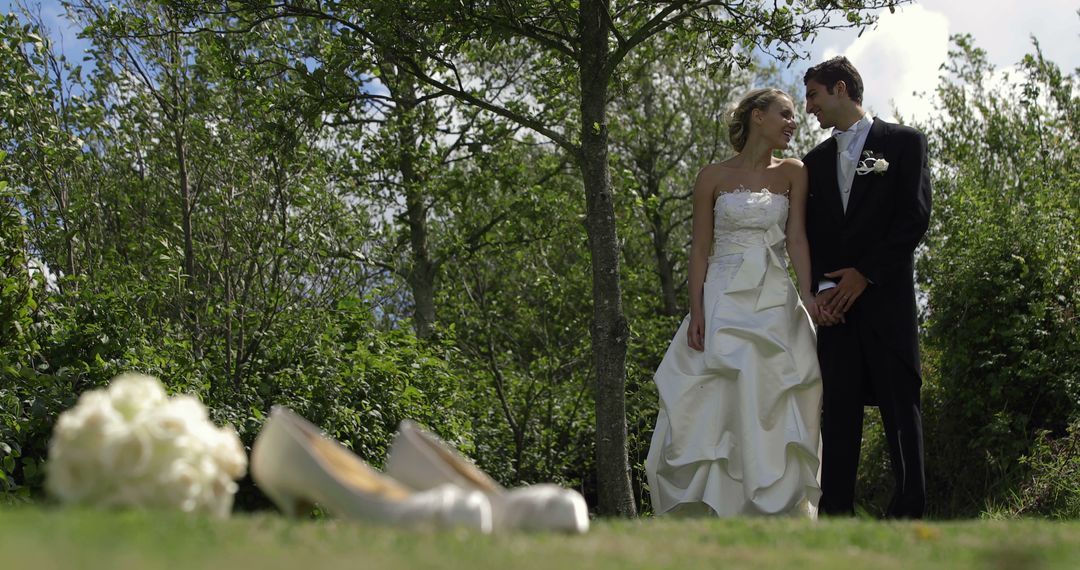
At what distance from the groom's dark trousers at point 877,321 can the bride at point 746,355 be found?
0.13 meters

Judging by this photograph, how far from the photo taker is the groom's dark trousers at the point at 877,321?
6.14m

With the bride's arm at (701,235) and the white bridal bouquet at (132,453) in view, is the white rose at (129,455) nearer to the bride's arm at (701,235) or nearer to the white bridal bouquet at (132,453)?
the white bridal bouquet at (132,453)

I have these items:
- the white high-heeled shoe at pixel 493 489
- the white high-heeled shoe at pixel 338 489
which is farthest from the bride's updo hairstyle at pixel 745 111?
the white high-heeled shoe at pixel 338 489

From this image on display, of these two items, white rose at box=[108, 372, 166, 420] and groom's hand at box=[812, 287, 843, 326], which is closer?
white rose at box=[108, 372, 166, 420]

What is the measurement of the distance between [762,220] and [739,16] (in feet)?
8.01

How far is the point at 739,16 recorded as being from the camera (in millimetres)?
8539

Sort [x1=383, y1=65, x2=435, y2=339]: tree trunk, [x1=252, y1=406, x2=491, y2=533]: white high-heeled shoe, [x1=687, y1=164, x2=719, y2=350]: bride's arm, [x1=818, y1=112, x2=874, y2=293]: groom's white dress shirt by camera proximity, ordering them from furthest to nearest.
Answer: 1. [x1=383, y1=65, x2=435, y2=339]: tree trunk
2. [x1=687, y1=164, x2=719, y2=350]: bride's arm
3. [x1=818, y1=112, x2=874, y2=293]: groom's white dress shirt
4. [x1=252, y1=406, x2=491, y2=533]: white high-heeled shoe

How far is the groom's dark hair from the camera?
657cm

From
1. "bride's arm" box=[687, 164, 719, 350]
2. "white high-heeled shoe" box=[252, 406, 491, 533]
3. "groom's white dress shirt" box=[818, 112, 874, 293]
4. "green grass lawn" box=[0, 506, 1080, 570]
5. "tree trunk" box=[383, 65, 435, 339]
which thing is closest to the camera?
"green grass lawn" box=[0, 506, 1080, 570]

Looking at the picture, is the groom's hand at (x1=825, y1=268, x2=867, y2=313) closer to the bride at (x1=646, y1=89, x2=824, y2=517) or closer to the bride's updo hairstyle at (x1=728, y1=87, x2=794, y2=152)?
the bride at (x1=646, y1=89, x2=824, y2=517)

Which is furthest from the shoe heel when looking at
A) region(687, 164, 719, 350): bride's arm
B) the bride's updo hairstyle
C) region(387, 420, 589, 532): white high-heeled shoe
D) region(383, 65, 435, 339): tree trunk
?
region(383, 65, 435, 339): tree trunk

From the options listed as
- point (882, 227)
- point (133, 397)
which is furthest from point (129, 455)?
point (882, 227)

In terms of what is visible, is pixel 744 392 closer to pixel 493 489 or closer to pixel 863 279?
pixel 863 279

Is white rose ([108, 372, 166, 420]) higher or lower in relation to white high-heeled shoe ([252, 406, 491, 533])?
higher
